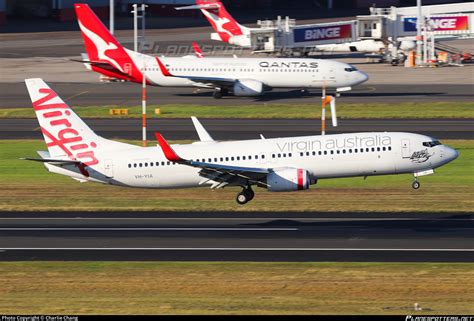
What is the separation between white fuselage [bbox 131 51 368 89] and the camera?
10744 centimetres

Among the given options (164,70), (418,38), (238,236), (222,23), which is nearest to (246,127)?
(164,70)

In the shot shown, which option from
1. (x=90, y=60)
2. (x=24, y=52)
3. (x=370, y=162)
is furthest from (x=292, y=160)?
(x=24, y=52)

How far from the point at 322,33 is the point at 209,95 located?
3110 cm

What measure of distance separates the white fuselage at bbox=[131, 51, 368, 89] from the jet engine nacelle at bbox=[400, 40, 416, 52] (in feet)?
94.9

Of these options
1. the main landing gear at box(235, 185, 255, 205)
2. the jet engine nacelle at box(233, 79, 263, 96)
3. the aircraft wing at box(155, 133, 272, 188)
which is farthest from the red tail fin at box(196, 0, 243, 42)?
the aircraft wing at box(155, 133, 272, 188)

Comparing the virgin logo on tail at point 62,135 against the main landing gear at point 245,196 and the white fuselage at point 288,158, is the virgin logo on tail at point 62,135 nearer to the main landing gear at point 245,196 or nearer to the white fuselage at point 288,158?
the white fuselage at point 288,158

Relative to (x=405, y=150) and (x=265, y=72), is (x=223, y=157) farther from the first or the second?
(x=265, y=72)

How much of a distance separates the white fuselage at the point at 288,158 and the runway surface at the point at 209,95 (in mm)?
47110

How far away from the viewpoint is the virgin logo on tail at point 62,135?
5747 cm

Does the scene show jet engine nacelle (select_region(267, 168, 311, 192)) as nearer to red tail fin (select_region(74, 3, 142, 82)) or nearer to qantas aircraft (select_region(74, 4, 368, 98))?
qantas aircraft (select_region(74, 4, 368, 98))

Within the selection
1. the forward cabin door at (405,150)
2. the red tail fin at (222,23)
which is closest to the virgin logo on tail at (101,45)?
the red tail fin at (222,23)

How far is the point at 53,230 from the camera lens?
54.0 metres

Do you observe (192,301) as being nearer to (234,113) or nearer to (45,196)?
(45,196)

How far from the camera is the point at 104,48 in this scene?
108m
